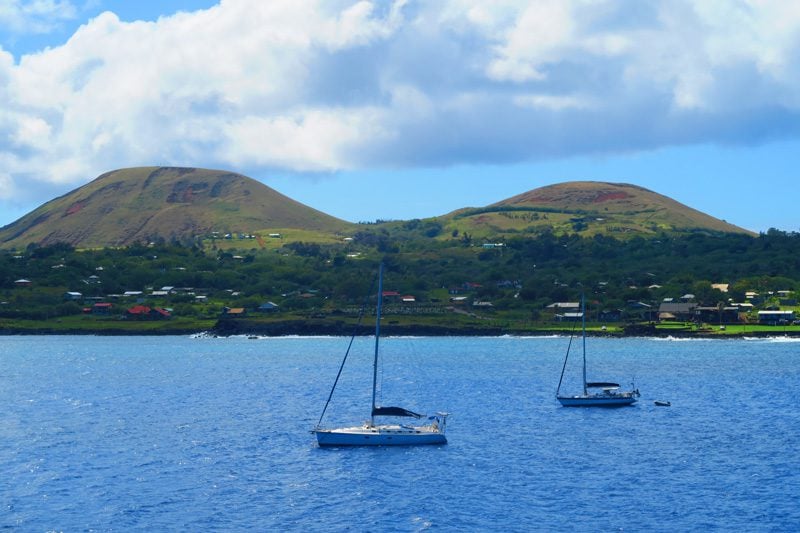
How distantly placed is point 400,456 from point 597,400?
1353 inches

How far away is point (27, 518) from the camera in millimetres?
52250

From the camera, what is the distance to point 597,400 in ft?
322

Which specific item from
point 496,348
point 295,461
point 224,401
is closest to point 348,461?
point 295,461

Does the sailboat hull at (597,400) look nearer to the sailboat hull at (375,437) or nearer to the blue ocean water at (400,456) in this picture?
the blue ocean water at (400,456)

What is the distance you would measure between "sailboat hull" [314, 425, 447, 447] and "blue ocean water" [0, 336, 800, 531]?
2.29ft

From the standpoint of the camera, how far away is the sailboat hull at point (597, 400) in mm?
97812

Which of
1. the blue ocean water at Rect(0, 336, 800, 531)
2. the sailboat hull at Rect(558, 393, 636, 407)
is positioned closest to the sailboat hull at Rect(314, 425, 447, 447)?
the blue ocean water at Rect(0, 336, 800, 531)

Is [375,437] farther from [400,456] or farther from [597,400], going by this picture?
[597,400]

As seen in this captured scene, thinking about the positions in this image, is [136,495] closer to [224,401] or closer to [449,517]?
[449,517]

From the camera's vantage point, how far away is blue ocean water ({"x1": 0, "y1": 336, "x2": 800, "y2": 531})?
2095 inches

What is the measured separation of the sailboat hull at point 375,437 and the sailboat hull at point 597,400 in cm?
2839

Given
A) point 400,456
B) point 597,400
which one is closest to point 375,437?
point 400,456

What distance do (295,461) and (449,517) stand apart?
1749 centimetres

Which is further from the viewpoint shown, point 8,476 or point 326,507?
point 8,476
